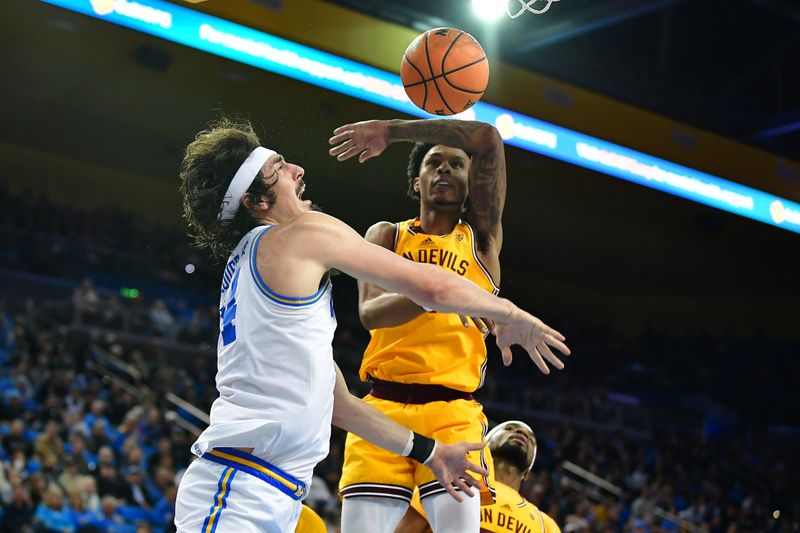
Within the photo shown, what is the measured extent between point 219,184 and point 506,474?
287 centimetres

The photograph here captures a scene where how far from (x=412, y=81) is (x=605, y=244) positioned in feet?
49.7

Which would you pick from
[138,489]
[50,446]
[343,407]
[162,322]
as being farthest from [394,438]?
[162,322]

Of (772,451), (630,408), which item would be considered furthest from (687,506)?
(772,451)

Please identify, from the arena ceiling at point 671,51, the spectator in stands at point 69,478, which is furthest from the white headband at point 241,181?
the arena ceiling at point 671,51

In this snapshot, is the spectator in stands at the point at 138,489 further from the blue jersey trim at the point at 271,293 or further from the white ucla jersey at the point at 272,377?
the blue jersey trim at the point at 271,293

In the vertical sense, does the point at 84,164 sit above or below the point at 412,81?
above

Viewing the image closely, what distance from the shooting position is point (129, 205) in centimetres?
1720

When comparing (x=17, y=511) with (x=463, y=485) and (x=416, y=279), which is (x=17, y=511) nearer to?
(x=463, y=485)

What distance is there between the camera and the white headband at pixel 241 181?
3.18m

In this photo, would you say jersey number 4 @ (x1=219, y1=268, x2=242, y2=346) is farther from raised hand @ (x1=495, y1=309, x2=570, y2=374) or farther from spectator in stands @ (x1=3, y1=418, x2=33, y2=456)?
spectator in stands @ (x1=3, y1=418, x2=33, y2=456)

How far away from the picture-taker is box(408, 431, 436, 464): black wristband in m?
3.44

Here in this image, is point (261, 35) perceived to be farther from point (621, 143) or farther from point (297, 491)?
point (297, 491)

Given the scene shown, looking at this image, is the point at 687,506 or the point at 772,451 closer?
the point at 687,506

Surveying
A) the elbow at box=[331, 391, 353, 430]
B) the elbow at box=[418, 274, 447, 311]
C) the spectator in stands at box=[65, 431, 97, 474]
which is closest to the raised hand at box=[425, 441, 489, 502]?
the elbow at box=[331, 391, 353, 430]
